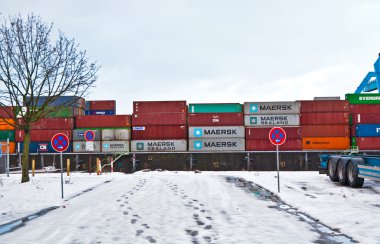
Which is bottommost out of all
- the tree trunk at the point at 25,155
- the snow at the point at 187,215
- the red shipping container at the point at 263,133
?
the snow at the point at 187,215

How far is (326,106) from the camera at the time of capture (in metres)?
29.4

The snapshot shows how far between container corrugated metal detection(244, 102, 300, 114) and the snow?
15.7m

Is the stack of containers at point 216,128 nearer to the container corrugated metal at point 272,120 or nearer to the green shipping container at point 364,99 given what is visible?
the container corrugated metal at point 272,120

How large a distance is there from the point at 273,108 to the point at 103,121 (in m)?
13.8

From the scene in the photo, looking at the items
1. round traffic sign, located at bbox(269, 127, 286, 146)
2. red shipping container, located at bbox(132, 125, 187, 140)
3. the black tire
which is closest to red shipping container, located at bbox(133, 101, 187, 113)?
red shipping container, located at bbox(132, 125, 187, 140)

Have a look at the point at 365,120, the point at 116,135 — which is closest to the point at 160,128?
the point at 116,135

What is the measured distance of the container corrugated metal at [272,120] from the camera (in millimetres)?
29594

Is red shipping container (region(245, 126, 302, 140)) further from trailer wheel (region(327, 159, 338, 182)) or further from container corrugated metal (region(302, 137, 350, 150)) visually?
trailer wheel (region(327, 159, 338, 182))

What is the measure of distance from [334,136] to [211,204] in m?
21.4

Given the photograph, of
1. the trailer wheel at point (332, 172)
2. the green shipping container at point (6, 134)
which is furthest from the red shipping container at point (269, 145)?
the green shipping container at point (6, 134)

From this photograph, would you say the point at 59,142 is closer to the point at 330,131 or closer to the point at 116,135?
the point at 116,135

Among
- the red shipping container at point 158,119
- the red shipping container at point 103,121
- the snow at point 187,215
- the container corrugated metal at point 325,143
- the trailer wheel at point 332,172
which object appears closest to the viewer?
the snow at point 187,215

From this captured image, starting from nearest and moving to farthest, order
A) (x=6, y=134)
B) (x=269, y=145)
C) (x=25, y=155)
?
(x=25, y=155) → (x=269, y=145) → (x=6, y=134)

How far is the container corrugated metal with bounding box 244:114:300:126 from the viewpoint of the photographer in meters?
29.6
